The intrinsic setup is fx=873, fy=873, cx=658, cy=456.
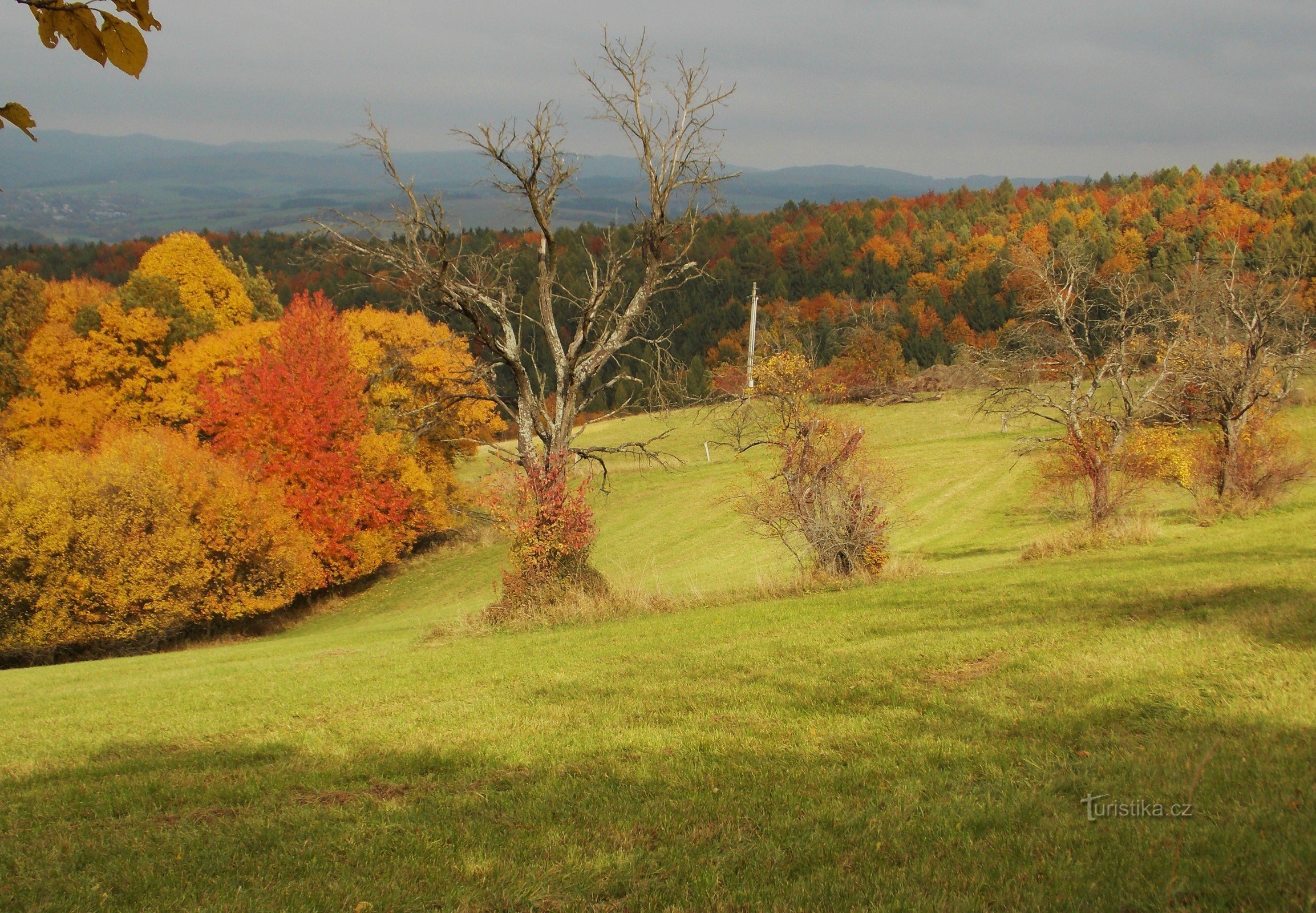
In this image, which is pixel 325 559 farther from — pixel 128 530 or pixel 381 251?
pixel 381 251

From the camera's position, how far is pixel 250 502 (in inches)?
1265

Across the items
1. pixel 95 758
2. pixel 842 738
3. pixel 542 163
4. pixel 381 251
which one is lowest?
pixel 95 758

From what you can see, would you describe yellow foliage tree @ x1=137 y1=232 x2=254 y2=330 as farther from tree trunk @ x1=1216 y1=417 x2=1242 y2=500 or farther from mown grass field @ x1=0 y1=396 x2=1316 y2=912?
tree trunk @ x1=1216 y1=417 x2=1242 y2=500

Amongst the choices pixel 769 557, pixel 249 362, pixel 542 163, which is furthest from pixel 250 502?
pixel 542 163

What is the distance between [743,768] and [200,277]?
47.1 metres

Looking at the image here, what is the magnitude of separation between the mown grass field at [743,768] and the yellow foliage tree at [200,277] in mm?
35694

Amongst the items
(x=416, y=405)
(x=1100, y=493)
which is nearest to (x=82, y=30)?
(x=1100, y=493)

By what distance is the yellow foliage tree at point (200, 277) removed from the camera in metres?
43.6

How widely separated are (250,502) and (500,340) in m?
19.6

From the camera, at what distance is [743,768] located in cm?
620

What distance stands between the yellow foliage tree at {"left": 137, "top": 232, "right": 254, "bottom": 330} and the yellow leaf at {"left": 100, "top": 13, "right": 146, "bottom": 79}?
44.9 m

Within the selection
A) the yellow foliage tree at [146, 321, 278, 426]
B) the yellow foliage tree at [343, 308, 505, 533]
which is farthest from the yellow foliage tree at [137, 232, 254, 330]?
the yellow foliage tree at [343, 308, 505, 533]

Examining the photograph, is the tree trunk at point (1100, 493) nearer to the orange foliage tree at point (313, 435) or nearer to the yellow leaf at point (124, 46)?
the yellow leaf at point (124, 46)

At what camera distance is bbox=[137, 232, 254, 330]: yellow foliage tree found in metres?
43.6
